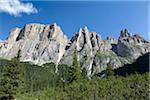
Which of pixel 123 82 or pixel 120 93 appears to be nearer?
pixel 120 93

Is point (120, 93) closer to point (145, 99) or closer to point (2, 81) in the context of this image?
point (145, 99)

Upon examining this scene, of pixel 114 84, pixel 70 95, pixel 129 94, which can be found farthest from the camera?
pixel 114 84

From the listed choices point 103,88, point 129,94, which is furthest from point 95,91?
point 129,94

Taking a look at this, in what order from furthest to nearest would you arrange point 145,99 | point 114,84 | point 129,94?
point 114,84 → point 129,94 → point 145,99

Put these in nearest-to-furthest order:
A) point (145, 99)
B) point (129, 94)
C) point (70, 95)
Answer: point (145, 99) → point (129, 94) → point (70, 95)

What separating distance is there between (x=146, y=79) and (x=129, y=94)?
5.87m

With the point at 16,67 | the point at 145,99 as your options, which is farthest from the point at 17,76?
the point at 145,99

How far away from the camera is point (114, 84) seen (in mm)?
52406

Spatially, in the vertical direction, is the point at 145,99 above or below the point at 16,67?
below

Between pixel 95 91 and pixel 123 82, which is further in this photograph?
pixel 123 82

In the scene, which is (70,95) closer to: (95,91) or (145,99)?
(95,91)

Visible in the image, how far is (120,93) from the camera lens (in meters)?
45.9

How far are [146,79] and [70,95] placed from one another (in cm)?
1332

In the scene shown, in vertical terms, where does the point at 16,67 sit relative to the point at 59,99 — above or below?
above
